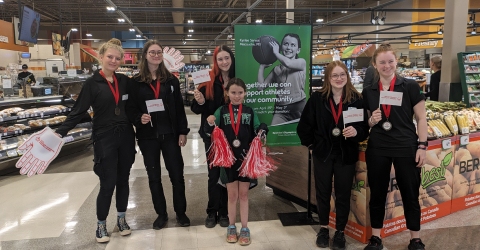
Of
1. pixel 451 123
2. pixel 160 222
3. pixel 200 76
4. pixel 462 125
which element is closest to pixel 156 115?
pixel 200 76

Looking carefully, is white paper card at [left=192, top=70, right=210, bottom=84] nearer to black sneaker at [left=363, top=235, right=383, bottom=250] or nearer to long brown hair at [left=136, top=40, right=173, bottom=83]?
long brown hair at [left=136, top=40, right=173, bottom=83]

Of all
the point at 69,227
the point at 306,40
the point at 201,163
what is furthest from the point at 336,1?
the point at 69,227

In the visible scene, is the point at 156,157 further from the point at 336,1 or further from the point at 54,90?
the point at 336,1

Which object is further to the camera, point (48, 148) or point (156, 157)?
point (156, 157)

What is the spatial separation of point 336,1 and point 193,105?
51.1ft

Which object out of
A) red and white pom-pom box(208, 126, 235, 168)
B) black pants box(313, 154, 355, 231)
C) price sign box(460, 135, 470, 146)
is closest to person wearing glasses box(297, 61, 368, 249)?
black pants box(313, 154, 355, 231)

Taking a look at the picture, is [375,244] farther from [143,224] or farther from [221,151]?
[143,224]

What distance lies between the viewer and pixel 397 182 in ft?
8.80

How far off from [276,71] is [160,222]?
71.3 inches

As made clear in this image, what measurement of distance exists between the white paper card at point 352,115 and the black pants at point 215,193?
3.97 ft

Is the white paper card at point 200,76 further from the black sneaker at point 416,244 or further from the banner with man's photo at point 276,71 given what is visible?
the black sneaker at point 416,244

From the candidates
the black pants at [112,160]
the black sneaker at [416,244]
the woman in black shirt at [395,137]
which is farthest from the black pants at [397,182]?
the black pants at [112,160]

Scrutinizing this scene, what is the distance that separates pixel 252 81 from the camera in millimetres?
3236

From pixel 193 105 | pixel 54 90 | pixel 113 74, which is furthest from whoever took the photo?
pixel 54 90
